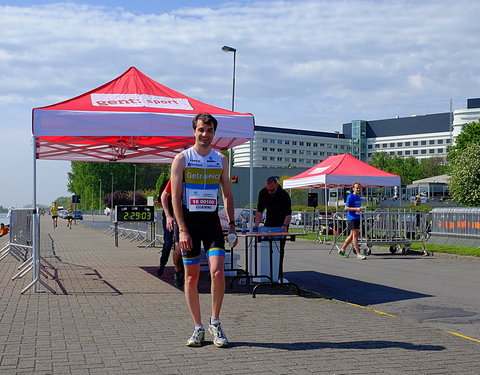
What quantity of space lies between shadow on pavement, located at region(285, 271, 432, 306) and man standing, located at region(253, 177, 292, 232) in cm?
121

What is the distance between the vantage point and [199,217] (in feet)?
19.5

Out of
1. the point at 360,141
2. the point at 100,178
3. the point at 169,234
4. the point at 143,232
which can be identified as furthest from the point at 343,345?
the point at 360,141

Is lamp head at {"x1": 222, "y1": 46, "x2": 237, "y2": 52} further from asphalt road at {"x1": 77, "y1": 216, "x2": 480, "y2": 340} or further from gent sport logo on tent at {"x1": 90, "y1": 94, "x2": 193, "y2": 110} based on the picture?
gent sport logo on tent at {"x1": 90, "y1": 94, "x2": 193, "y2": 110}

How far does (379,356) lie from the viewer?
5488mm

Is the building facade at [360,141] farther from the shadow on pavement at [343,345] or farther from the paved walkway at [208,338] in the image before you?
the shadow on pavement at [343,345]

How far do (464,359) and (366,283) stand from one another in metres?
5.97

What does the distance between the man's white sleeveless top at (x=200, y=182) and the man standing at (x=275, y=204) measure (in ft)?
14.9

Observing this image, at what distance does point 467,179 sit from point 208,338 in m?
46.4

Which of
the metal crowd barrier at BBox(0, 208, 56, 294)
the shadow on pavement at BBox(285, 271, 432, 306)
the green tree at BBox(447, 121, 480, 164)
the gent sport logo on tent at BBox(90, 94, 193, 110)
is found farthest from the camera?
the green tree at BBox(447, 121, 480, 164)

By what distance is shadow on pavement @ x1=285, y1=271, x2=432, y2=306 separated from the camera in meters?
9.50

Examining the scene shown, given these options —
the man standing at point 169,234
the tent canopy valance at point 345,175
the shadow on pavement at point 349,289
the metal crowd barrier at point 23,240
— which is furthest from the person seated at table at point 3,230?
the tent canopy valance at point 345,175

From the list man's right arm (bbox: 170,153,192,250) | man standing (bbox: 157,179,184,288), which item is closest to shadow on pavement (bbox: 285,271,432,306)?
man standing (bbox: 157,179,184,288)

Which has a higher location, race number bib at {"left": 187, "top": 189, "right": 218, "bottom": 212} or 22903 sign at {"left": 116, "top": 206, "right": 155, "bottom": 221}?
race number bib at {"left": 187, "top": 189, "right": 218, "bottom": 212}

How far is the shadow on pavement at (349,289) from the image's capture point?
9.50m
